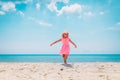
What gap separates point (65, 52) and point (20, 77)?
14.0 feet

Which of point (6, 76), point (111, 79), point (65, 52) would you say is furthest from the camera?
point (65, 52)

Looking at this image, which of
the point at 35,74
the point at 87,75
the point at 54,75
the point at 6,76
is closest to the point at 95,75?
the point at 87,75

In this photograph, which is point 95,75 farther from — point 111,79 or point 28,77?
point 28,77

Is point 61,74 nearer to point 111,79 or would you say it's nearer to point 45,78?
point 45,78

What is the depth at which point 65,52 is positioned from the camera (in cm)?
1221

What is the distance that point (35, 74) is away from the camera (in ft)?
29.5

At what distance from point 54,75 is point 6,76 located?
1837 mm

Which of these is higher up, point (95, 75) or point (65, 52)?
point (65, 52)

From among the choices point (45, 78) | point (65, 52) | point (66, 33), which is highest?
point (66, 33)

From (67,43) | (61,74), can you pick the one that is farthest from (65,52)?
(61,74)

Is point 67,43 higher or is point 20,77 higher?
point 67,43

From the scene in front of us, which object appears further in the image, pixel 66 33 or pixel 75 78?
pixel 66 33

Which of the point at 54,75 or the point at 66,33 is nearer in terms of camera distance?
the point at 54,75

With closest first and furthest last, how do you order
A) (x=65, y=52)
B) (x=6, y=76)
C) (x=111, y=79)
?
(x=111, y=79)
(x=6, y=76)
(x=65, y=52)
